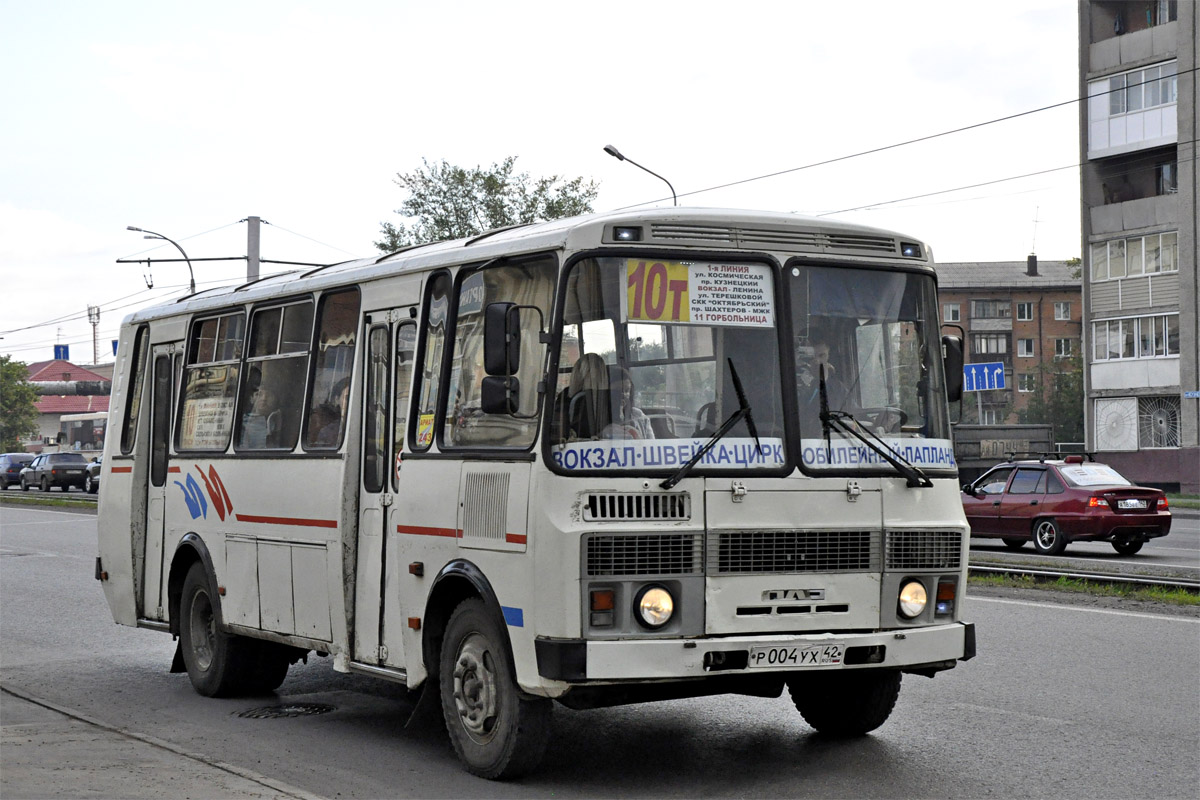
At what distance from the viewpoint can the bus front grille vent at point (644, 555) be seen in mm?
6930

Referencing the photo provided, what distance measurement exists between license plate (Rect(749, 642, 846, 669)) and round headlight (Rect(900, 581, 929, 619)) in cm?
45

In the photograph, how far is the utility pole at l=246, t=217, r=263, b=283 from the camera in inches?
1576

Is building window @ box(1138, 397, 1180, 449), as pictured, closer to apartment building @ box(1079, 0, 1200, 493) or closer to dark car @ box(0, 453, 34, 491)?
apartment building @ box(1079, 0, 1200, 493)

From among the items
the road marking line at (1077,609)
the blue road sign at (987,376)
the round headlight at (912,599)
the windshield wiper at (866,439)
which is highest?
the blue road sign at (987,376)

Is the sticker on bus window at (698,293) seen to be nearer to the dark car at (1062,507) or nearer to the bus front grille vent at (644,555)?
the bus front grille vent at (644,555)

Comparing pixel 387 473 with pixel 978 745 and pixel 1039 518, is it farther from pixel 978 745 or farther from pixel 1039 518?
pixel 1039 518

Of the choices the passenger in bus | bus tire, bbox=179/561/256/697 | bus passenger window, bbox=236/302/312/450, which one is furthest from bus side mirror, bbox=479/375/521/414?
bus tire, bbox=179/561/256/697

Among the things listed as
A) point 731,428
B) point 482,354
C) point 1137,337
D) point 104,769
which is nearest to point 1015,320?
point 1137,337

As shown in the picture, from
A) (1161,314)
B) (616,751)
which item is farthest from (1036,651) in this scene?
(1161,314)

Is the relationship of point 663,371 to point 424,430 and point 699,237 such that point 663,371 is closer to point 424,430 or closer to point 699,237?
point 699,237

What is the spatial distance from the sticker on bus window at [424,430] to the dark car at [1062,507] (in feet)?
53.1

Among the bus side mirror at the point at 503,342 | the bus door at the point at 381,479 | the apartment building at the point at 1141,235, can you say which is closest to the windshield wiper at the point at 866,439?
the bus side mirror at the point at 503,342

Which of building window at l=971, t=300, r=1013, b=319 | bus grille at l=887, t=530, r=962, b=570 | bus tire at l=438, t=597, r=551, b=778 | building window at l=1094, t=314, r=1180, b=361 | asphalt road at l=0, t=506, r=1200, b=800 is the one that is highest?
building window at l=971, t=300, r=1013, b=319

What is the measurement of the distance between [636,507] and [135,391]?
6.23 metres
